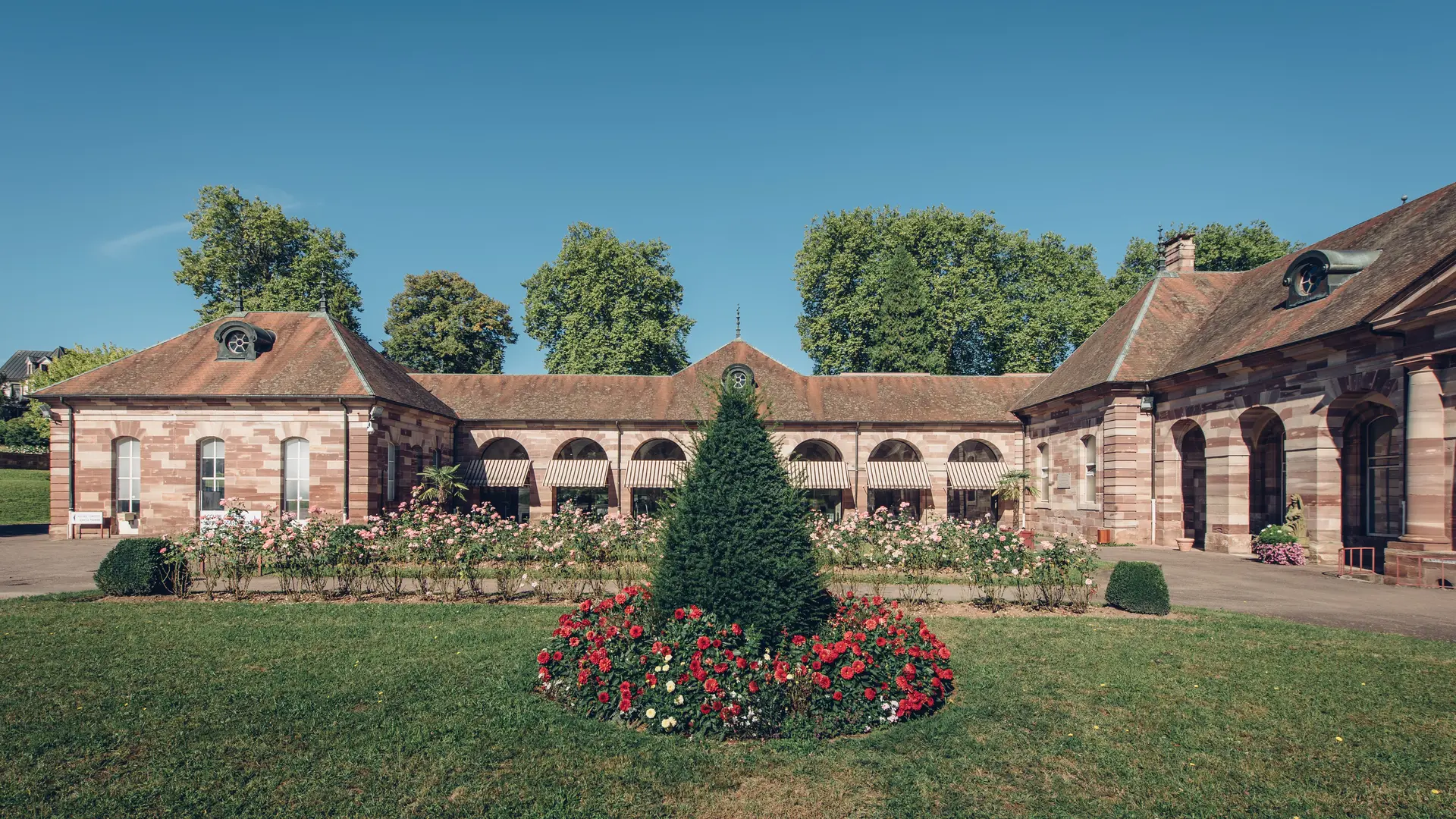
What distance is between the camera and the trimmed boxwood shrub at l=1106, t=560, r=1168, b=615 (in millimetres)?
12180

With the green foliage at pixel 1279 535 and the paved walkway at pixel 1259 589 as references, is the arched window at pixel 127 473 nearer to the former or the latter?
the paved walkway at pixel 1259 589

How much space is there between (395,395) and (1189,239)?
92.0 feet

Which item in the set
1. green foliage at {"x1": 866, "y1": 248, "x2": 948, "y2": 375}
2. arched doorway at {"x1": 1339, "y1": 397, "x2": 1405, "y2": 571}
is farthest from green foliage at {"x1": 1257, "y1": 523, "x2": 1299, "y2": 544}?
green foliage at {"x1": 866, "y1": 248, "x2": 948, "y2": 375}

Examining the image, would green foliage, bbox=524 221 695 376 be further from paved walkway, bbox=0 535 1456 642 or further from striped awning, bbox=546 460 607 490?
paved walkway, bbox=0 535 1456 642

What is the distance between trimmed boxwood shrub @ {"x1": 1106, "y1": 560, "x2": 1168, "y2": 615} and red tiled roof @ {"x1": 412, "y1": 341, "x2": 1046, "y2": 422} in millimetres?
16938

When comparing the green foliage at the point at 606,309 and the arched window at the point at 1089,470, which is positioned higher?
the green foliage at the point at 606,309

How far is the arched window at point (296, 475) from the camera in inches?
939

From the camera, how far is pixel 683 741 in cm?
635

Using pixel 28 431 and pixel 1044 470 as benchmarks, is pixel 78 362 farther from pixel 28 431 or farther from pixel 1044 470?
pixel 1044 470

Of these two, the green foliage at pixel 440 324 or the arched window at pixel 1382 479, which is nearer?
the arched window at pixel 1382 479

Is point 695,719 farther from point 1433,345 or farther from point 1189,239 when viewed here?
point 1189,239

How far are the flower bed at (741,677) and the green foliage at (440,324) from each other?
3670 centimetres

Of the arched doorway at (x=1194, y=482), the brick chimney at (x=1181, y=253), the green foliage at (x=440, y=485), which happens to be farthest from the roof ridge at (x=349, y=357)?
the brick chimney at (x=1181, y=253)

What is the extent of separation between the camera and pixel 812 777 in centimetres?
563
